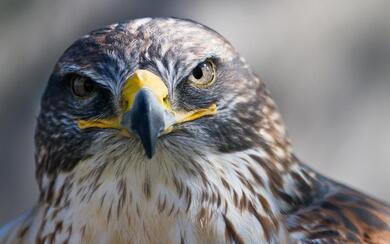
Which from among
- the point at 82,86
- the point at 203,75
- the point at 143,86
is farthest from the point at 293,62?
the point at 143,86

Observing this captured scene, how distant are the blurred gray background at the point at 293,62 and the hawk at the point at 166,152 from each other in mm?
1795

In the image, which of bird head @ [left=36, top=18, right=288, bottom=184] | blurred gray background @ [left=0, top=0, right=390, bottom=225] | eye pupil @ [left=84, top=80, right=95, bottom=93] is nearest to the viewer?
bird head @ [left=36, top=18, right=288, bottom=184]

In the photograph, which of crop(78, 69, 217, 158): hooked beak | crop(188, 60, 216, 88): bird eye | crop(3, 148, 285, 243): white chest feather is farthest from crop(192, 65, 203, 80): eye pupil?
crop(3, 148, 285, 243): white chest feather

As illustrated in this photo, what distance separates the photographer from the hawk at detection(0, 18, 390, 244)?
3.12 meters

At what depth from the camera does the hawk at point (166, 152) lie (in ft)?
10.2

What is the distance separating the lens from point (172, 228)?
3.22m

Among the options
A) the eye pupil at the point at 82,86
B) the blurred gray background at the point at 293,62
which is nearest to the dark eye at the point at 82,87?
the eye pupil at the point at 82,86

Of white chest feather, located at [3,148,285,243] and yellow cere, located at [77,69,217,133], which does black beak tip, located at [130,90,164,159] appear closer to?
yellow cere, located at [77,69,217,133]

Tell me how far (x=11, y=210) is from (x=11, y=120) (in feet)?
1.38

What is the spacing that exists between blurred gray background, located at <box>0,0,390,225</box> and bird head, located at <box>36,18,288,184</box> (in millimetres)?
1835

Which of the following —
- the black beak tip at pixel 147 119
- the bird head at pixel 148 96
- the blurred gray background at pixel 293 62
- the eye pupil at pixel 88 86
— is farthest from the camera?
the blurred gray background at pixel 293 62

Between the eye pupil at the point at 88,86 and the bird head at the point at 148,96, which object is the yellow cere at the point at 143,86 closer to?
the bird head at the point at 148,96

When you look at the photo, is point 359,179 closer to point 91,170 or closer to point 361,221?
point 361,221

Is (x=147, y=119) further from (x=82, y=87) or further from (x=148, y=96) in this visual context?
(x=82, y=87)
